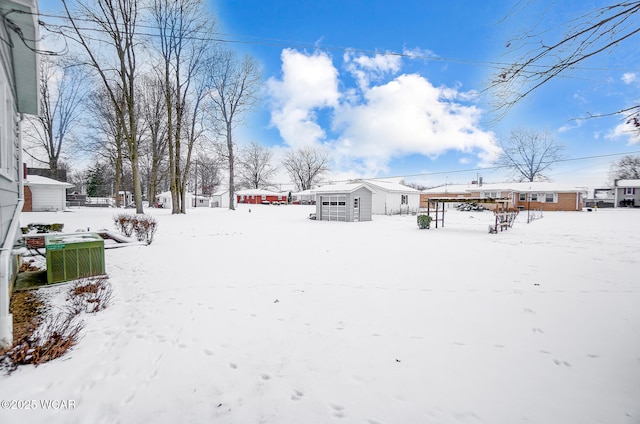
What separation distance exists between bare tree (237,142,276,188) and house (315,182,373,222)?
40.0 m

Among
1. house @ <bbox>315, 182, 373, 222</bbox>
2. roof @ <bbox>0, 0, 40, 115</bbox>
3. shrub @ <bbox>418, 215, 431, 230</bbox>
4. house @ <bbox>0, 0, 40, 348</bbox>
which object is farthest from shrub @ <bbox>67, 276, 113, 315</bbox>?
house @ <bbox>315, 182, 373, 222</bbox>

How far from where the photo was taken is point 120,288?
15.2ft

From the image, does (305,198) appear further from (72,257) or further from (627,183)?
(627,183)

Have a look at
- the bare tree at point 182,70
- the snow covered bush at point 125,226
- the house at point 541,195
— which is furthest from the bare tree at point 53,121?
the house at point 541,195

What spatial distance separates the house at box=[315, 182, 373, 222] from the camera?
19391 mm

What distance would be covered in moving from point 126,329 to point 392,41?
11.7 meters

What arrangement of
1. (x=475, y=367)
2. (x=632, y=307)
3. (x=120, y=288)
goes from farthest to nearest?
(x=120, y=288) < (x=632, y=307) < (x=475, y=367)

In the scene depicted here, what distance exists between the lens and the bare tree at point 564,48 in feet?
7.86

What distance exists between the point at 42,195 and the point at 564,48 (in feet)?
102

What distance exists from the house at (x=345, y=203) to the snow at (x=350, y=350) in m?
13.6

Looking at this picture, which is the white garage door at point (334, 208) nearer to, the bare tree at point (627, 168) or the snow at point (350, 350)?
the snow at point (350, 350)

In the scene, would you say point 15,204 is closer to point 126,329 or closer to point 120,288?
point 120,288

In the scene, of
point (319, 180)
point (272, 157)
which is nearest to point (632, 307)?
point (319, 180)

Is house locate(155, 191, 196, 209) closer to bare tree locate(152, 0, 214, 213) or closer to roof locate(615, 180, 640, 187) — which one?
bare tree locate(152, 0, 214, 213)
